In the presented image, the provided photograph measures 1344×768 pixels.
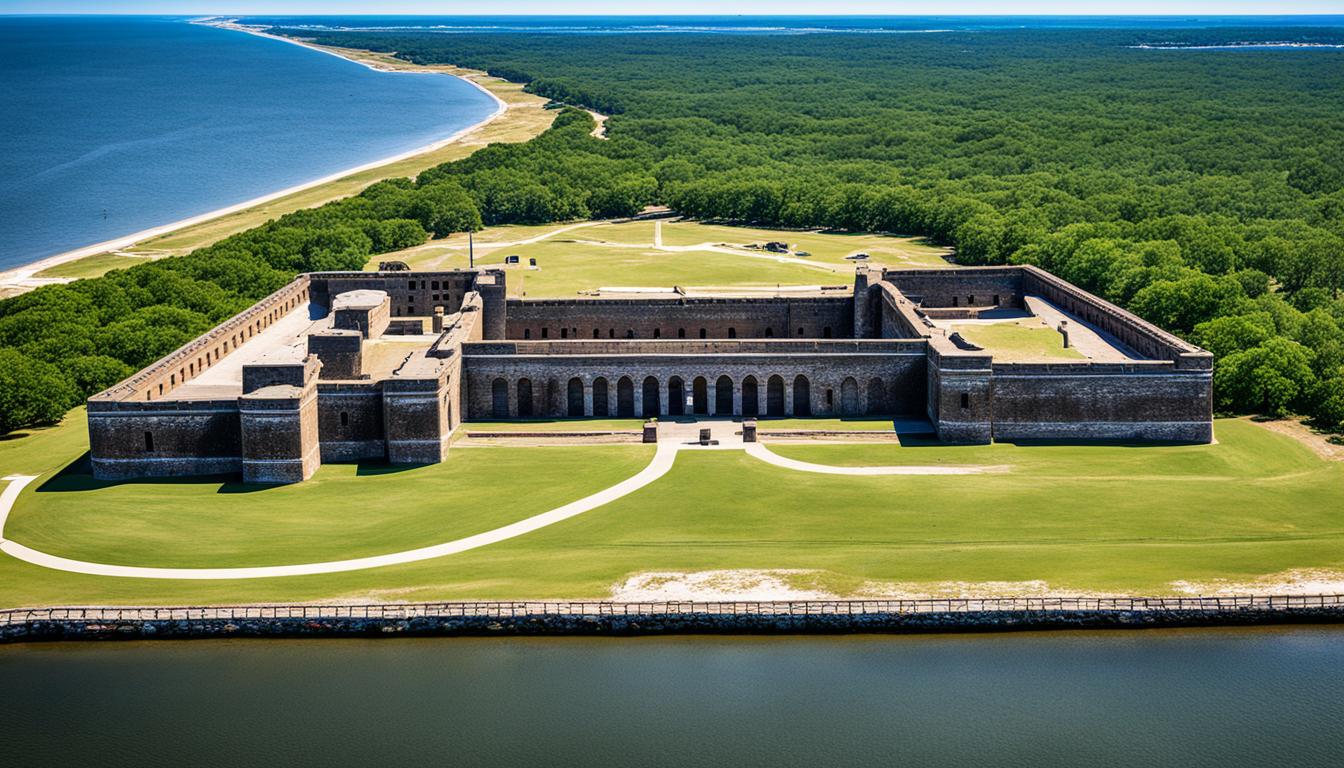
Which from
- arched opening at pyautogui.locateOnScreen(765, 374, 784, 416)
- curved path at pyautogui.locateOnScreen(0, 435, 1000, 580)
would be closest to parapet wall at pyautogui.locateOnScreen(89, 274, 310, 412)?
curved path at pyautogui.locateOnScreen(0, 435, 1000, 580)

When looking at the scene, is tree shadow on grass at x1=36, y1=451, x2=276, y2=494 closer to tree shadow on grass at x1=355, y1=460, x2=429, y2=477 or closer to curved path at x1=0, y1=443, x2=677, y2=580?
curved path at x1=0, y1=443, x2=677, y2=580

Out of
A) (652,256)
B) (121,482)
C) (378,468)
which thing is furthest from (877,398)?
(652,256)

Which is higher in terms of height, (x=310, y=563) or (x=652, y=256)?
(x=652, y=256)

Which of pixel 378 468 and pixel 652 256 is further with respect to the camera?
pixel 652 256

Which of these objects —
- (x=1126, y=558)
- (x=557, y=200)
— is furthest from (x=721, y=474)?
(x=557, y=200)

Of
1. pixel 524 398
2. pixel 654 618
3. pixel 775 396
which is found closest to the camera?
pixel 654 618

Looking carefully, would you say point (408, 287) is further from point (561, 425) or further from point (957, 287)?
point (957, 287)
